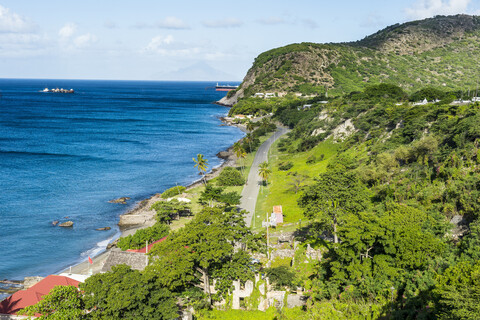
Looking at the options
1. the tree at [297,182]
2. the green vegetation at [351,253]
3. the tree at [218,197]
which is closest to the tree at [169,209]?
the green vegetation at [351,253]

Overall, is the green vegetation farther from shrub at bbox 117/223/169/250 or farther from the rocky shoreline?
the rocky shoreline

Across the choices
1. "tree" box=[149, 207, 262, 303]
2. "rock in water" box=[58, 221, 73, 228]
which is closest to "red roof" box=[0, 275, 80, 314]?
"tree" box=[149, 207, 262, 303]

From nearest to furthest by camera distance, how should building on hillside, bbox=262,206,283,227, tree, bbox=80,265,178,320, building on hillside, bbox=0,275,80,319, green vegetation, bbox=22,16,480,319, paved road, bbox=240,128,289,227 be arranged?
tree, bbox=80,265,178,320
green vegetation, bbox=22,16,480,319
building on hillside, bbox=0,275,80,319
building on hillside, bbox=262,206,283,227
paved road, bbox=240,128,289,227

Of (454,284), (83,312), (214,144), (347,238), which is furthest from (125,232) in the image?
(214,144)

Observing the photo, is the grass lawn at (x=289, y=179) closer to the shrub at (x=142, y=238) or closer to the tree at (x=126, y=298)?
the shrub at (x=142, y=238)

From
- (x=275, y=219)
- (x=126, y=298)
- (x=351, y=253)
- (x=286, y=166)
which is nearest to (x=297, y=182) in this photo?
(x=286, y=166)

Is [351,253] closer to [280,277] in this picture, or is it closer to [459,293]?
[280,277]
